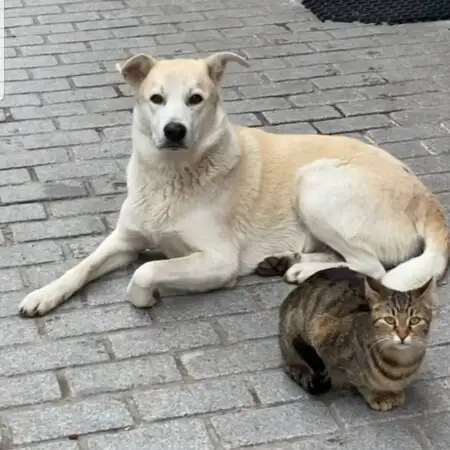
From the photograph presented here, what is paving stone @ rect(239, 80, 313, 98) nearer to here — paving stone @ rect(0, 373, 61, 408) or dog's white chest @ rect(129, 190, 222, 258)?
dog's white chest @ rect(129, 190, 222, 258)

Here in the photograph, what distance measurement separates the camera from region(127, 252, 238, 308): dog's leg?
4.11 m

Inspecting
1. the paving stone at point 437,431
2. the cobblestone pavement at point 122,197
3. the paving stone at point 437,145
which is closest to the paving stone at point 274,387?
the cobblestone pavement at point 122,197

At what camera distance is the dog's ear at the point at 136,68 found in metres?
4.21

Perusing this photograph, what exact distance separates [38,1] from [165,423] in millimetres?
4997

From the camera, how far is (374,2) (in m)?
7.63

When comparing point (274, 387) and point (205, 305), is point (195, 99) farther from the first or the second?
point (274, 387)

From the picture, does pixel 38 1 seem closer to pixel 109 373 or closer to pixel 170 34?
pixel 170 34

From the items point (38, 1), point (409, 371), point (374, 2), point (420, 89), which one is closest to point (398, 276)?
point (409, 371)

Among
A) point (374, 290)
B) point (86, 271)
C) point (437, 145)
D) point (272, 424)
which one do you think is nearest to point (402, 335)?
point (374, 290)

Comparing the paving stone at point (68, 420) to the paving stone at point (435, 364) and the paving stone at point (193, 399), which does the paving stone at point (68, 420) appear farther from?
the paving stone at point (435, 364)

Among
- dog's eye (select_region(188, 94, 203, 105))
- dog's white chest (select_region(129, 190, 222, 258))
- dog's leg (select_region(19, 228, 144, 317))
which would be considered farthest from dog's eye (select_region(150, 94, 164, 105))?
dog's leg (select_region(19, 228, 144, 317))

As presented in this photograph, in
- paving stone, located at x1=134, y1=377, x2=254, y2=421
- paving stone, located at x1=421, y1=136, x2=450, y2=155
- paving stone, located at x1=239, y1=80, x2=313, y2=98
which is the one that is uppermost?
paving stone, located at x1=134, y1=377, x2=254, y2=421

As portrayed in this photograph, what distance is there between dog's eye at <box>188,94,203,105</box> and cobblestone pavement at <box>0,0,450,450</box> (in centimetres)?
78

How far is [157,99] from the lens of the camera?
4164 mm
